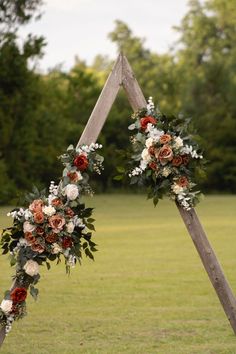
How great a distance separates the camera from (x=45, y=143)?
33.9 meters

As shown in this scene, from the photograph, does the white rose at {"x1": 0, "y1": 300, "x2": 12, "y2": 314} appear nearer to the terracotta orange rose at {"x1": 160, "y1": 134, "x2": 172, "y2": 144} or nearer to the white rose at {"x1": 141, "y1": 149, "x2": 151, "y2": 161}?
the white rose at {"x1": 141, "y1": 149, "x2": 151, "y2": 161}

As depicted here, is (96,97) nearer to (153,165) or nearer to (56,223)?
(153,165)

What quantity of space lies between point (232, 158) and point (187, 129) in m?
32.3

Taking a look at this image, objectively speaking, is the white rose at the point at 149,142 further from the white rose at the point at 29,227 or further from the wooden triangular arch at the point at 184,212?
the white rose at the point at 29,227

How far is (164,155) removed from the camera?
6.64 meters

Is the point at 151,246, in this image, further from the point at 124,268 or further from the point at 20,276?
the point at 20,276

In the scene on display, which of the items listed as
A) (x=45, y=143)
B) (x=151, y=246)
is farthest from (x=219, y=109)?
(x=151, y=246)

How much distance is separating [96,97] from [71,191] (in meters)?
34.5

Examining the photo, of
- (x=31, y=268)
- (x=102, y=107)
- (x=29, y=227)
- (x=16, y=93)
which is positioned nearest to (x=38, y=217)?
(x=29, y=227)

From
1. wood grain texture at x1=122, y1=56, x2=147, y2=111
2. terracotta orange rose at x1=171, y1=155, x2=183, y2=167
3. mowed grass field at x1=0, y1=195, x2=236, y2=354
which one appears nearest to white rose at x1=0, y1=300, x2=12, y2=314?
→ mowed grass field at x1=0, y1=195, x2=236, y2=354

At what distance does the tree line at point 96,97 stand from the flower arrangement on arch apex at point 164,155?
551 inches

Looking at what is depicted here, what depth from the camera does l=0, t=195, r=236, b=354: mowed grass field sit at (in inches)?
308

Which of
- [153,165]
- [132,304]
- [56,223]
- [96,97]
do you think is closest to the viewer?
[56,223]

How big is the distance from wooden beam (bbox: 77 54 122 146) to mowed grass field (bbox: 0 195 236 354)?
2032 mm
